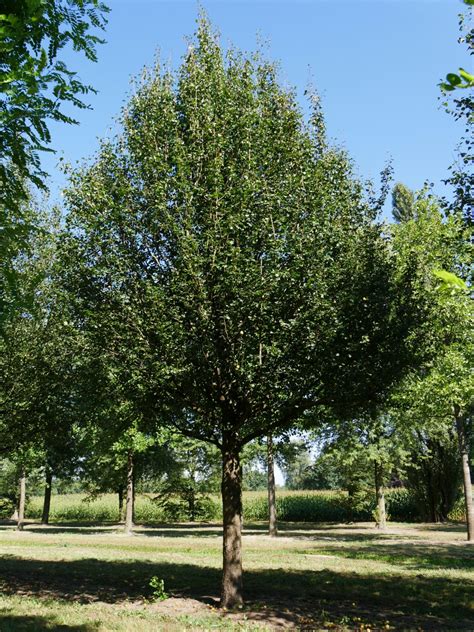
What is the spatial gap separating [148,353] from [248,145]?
16.6 ft

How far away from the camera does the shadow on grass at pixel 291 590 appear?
1054 centimetres

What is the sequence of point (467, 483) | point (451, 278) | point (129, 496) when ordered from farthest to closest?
point (129, 496) → point (467, 483) → point (451, 278)

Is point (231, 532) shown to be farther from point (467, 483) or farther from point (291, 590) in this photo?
point (467, 483)

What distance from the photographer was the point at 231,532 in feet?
40.8

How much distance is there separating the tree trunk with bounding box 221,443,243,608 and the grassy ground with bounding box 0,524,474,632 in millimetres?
433

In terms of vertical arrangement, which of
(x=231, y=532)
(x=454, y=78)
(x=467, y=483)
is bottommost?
(x=231, y=532)

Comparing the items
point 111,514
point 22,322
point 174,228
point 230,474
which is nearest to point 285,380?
point 230,474

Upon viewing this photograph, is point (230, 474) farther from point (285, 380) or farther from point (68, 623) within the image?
point (68, 623)

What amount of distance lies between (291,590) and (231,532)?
2.25 meters

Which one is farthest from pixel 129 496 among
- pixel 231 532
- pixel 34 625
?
pixel 34 625

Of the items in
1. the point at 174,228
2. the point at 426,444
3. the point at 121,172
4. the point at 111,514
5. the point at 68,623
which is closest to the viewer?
the point at 68,623

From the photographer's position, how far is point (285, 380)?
466 inches

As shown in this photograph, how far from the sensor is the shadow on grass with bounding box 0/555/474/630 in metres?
10.5

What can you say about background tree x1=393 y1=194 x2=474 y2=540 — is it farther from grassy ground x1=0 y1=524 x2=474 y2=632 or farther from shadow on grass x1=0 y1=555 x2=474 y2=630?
shadow on grass x1=0 y1=555 x2=474 y2=630
